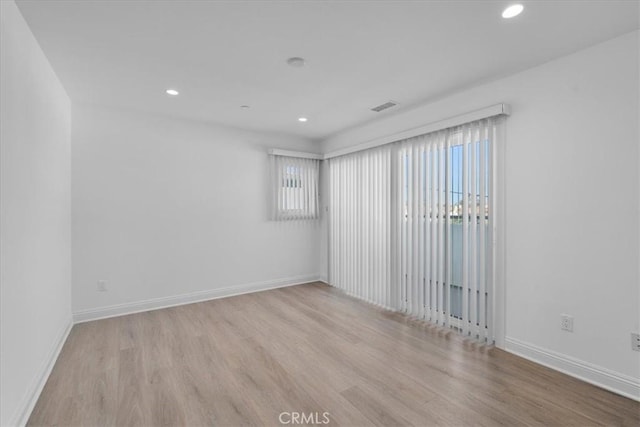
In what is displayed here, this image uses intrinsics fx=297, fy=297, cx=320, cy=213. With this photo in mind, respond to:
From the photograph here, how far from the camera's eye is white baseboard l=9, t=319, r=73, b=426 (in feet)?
5.85

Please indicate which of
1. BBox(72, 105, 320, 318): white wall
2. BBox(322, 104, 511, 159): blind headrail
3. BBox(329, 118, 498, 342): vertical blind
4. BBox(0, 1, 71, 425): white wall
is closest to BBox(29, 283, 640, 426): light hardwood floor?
BBox(0, 1, 71, 425): white wall

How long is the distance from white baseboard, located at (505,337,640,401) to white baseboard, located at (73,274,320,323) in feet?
10.6

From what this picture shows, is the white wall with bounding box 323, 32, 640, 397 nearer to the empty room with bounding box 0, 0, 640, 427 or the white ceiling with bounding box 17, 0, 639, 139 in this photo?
the empty room with bounding box 0, 0, 640, 427

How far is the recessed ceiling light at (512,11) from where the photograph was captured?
182cm

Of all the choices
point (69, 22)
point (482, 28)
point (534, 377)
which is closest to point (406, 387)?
point (534, 377)

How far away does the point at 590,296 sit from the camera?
7.47 feet

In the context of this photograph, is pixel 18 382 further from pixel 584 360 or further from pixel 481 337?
pixel 584 360

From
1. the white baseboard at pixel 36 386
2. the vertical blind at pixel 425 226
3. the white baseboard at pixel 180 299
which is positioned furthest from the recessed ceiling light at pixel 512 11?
the white baseboard at pixel 180 299

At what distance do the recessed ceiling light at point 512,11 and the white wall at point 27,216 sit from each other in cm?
292

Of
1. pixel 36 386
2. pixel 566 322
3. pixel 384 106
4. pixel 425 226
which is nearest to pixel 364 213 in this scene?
pixel 425 226

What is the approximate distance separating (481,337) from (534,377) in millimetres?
604

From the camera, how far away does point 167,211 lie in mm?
3982

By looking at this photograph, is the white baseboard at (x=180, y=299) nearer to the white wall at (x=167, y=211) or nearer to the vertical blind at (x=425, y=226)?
the white wall at (x=167, y=211)
